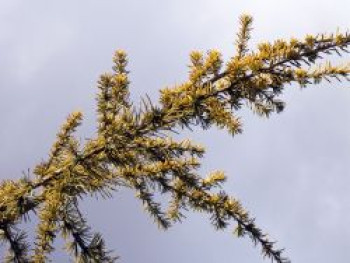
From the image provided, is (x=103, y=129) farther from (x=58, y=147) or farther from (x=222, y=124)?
(x=58, y=147)

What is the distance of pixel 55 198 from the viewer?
3.34 metres

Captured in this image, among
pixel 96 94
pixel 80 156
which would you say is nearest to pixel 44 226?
pixel 80 156

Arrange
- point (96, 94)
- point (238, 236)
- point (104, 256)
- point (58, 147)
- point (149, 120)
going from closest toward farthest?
point (149, 120) → point (104, 256) → point (96, 94) → point (238, 236) → point (58, 147)

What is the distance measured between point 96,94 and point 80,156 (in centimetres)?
67

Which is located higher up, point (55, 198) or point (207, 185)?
point (207, 185)

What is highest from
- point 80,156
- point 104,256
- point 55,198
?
point 80,156

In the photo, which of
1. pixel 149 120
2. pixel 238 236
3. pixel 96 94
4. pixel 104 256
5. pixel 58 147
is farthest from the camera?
pixel 58 147

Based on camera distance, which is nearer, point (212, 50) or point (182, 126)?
point (182, 126)

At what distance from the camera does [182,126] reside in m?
3.46

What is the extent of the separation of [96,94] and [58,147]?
1018mm

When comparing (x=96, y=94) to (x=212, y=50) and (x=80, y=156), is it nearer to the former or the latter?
(x=80, y=156)

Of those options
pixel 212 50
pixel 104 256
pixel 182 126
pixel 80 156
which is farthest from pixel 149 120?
pixel 104 256

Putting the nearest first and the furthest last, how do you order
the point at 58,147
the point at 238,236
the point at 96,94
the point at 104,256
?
1. the point at 104,256
2. the point at 96,94
3. the point at 238,236
4. the point at 58,147

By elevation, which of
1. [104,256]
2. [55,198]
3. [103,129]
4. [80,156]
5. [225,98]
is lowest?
[104,256]
